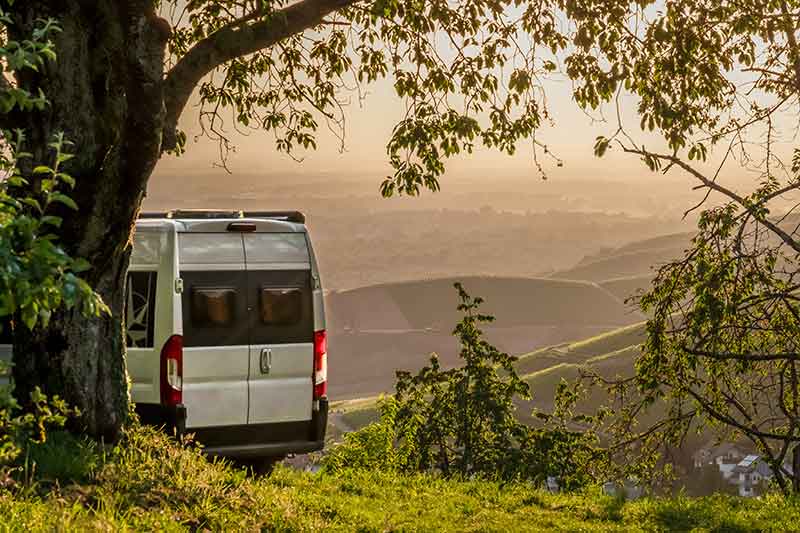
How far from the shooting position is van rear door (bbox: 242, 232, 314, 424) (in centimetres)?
1161

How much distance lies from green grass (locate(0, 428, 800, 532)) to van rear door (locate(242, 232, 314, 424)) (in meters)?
0.87

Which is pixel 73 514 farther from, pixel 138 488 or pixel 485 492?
pixel 485 492

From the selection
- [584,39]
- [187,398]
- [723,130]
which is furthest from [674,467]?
[187,398]

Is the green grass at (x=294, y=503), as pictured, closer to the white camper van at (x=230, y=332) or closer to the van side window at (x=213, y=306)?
the white camper van at (x=230, y=332)

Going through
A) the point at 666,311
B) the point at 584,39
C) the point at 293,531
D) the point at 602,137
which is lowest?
the point at 293,531

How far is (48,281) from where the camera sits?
13.4ft

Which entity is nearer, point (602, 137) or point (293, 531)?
point (293, 531)

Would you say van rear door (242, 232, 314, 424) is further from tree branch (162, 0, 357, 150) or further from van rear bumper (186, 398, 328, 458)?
tree branch (162, 0, 357, 150)

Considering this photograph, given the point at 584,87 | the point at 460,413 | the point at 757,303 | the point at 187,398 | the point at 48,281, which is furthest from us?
the point at 460,413

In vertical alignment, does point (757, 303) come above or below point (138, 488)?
above

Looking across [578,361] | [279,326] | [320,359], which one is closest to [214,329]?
[279,326]

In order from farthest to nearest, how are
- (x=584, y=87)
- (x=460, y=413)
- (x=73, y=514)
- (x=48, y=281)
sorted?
1. (x=460, y=413)
2. (x=584, y=87)
3. (x=73, y=514)
4. (x=48, y=281)

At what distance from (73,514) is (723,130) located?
39.7ft

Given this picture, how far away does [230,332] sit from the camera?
1152 centimetres
